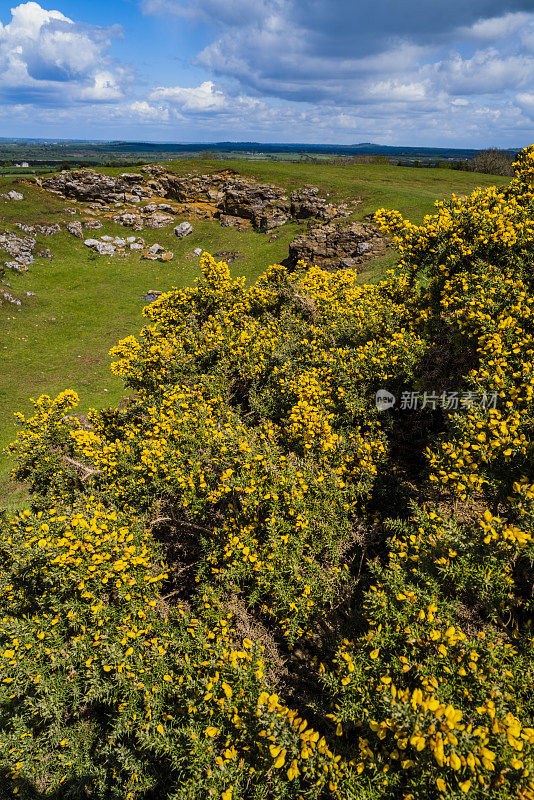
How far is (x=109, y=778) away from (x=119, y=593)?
315 centimetres

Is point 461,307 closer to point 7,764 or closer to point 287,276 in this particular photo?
point 287,276

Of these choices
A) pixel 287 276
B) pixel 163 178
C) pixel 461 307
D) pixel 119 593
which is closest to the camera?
pixel 119 593

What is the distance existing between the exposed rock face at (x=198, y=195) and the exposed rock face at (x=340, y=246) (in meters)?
13.4

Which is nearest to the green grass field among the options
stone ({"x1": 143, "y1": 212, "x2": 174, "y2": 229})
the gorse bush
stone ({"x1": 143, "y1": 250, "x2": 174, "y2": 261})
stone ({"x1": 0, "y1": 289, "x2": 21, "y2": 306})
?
stone ({"x1": 0, "y1": 289, "x2": 21, "y2": 306})

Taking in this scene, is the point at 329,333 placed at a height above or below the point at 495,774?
above

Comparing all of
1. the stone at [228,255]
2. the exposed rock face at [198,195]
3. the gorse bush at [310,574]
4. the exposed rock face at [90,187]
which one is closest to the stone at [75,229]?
the exposed rock face at [198,195]

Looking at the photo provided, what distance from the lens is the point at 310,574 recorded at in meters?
6.79

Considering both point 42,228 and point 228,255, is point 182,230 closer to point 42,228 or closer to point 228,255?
point 228,255

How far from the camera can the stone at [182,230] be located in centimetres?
5570

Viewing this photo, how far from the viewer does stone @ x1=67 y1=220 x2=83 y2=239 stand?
52156 millimetres

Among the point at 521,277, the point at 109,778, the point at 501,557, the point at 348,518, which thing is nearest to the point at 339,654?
the point at 501,557

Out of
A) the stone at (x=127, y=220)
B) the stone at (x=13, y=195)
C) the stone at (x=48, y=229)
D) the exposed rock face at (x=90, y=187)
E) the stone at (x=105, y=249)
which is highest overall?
the exposed rock face at (x=90, y=187)

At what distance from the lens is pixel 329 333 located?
41.9ft

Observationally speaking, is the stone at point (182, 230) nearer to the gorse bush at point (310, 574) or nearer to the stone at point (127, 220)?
the stone at point (127, 220)
